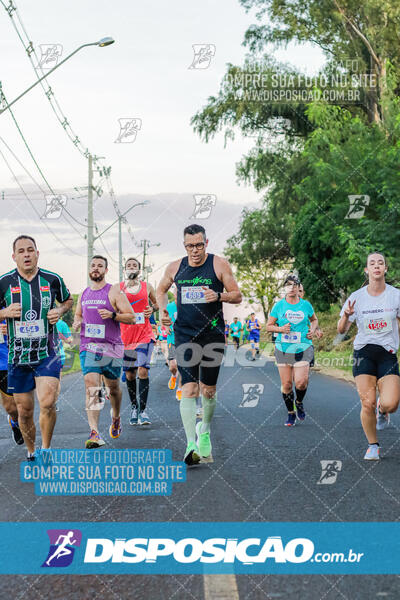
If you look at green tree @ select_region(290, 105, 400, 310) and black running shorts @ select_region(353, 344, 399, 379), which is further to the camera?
green tree @ select_region(290, 105, 400, 310)

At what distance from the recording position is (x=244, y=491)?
5.72 meters

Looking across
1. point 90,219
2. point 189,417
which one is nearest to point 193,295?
point 189,417

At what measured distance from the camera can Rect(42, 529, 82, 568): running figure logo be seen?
411 cm

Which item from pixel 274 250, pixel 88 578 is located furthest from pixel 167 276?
pixel 274 250

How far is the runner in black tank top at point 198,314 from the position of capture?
699cm

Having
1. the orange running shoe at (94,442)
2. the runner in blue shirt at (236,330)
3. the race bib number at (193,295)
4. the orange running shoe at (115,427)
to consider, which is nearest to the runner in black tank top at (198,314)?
the race bib number at (193,295)

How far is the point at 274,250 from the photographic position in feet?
142

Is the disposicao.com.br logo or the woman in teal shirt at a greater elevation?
the woman in teal shirt

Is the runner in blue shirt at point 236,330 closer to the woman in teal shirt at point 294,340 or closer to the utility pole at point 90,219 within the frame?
the utility pole at point 90,219

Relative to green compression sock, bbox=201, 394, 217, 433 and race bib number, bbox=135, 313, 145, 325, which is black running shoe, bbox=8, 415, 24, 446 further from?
race bib number, bbox=135, 313, 145, 325

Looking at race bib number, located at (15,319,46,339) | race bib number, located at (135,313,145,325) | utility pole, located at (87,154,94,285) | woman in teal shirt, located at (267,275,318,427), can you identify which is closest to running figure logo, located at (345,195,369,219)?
utility pole, located at (87,154,94,285)

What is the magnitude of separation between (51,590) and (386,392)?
4236mm

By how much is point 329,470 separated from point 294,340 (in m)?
3.91

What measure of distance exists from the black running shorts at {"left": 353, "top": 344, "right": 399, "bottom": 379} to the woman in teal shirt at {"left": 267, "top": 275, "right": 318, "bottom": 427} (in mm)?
2877
